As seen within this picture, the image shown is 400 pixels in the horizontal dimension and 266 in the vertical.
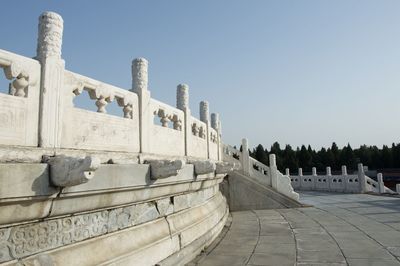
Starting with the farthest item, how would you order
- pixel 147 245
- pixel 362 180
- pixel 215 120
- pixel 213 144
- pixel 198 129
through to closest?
pixel 362 180, pixel 215 120, pixel 213 144, pixel 198 129, pixel 147 245

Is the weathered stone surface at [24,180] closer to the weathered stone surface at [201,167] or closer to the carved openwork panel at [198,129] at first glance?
the weathered stone surface at [201,167]

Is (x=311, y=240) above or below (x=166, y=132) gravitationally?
below

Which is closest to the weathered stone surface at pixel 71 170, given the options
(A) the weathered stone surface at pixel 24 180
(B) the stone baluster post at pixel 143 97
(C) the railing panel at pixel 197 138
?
(A) the weathered stone surface at pixel 24 180

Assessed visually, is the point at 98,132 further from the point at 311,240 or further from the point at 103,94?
the point at 311,240

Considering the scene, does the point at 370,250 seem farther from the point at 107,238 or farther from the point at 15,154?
the point at 15,154

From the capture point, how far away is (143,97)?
5.24 meters

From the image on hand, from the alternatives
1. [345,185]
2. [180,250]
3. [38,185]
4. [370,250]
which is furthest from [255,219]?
[345,185]

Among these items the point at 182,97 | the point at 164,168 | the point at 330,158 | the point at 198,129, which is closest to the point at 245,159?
the point at 198,129

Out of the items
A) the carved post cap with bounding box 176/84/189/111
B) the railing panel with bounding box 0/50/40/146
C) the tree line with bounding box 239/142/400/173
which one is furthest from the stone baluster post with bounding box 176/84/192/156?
the tree line with bounding box 239/142/400/173

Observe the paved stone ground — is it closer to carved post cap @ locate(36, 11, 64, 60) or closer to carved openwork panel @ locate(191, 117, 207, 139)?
carved openwork panel @ locate(191, 117, 207, 139)

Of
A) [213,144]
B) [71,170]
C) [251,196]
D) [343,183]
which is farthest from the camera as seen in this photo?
[343,183]

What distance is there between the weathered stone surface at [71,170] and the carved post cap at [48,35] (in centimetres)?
128

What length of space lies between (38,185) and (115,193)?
3.79 ft

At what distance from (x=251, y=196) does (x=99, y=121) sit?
29.2 ft
